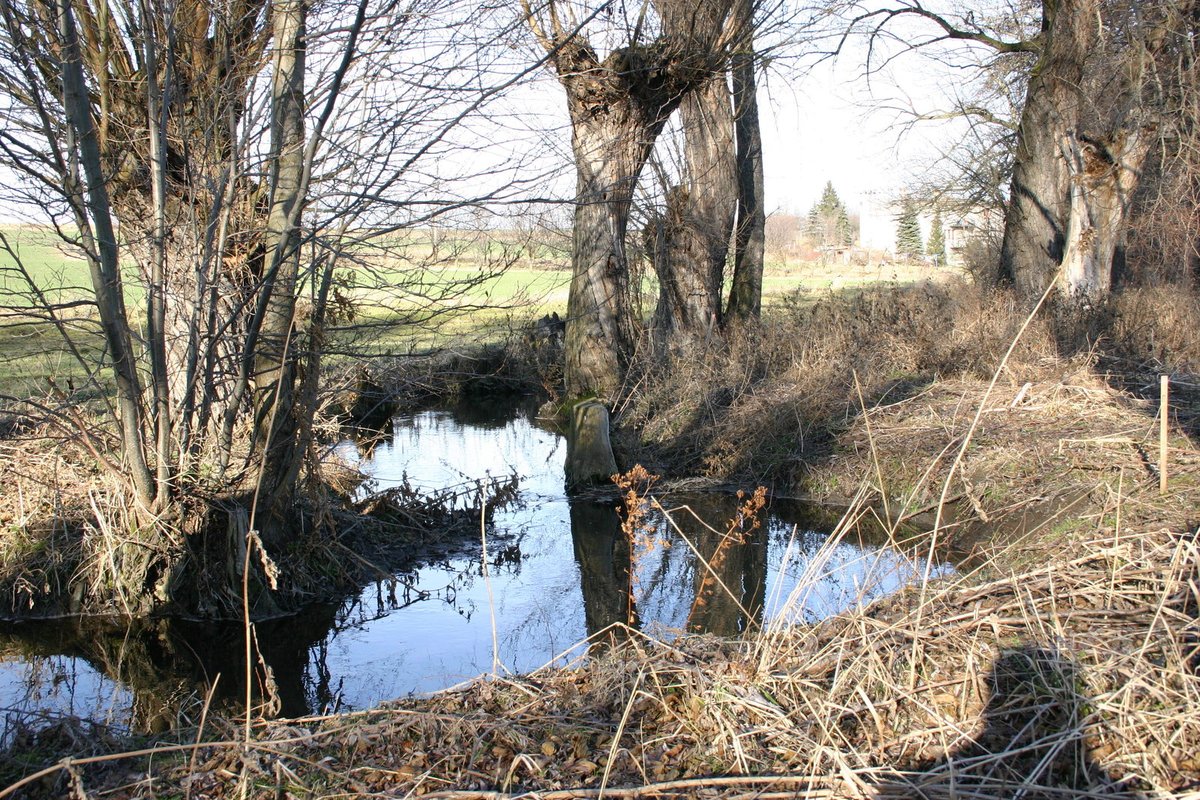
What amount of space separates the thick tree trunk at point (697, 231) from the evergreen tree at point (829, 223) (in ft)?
185

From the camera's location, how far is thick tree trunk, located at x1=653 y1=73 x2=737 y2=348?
14.0m

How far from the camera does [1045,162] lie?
15.6 m

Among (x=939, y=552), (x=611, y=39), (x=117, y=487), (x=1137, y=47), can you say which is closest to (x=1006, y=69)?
(x=1137, y=47)

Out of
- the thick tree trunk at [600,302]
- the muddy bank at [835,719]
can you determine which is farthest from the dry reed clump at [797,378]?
the muddy bank at [835,719]

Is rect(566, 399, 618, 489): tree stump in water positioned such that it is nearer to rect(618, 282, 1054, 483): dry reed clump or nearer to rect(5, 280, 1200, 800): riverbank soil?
rect(618, 282, 1054, 483): dry reed clump

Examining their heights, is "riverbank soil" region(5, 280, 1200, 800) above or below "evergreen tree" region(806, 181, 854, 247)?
below

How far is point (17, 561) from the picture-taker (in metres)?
7.11

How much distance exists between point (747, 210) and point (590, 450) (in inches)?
308

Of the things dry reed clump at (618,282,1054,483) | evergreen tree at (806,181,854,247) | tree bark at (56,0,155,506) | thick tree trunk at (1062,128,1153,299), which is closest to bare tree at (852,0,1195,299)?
thick tree trunk at (1062,128,1153,299)

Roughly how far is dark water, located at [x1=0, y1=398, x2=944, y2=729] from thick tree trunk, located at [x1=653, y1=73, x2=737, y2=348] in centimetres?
480

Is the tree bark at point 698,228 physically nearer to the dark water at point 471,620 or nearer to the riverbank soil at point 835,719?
the dark water at point 471,620

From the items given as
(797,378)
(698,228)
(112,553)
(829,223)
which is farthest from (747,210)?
(829,223)

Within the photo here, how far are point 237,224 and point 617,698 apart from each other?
4448 millimetres

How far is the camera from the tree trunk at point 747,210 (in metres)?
15.8
